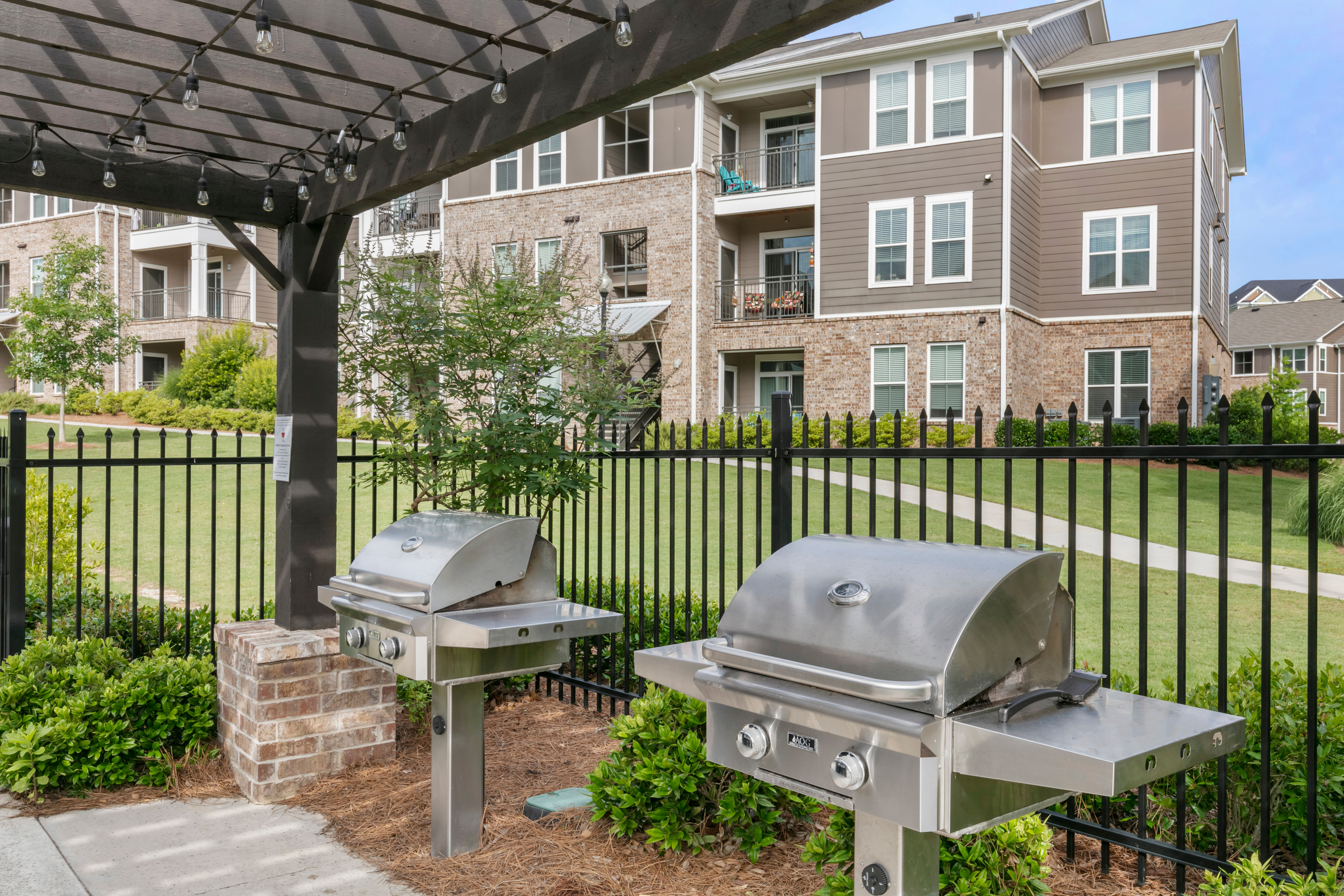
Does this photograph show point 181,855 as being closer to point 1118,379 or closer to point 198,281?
point 1118,379

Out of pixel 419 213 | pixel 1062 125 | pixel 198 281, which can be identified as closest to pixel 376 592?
pixel 1062 125

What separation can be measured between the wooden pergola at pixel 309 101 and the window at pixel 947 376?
15049mm

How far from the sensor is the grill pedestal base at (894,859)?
81.7 inches

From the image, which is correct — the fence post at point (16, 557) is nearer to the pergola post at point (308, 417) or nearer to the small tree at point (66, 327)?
the pergola post at point (308, 417)

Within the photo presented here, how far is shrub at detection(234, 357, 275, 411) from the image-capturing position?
23.1 m

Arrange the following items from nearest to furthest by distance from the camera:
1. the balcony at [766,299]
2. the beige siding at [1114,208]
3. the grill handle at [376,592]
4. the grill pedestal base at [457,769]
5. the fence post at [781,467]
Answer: the grill handle at [376,592], the grill pedestal base at [457,769], the fence post at [781,467], the beige siding at [1114,208], the balcony at [766,299]

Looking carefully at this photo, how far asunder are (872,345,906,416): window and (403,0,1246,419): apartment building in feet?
0.15

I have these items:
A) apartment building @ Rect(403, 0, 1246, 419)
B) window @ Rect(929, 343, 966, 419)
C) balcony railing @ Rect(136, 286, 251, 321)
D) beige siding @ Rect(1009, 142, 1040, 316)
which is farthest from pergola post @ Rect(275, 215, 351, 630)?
balcony railing @ Rect(136, 286, 251, 321)

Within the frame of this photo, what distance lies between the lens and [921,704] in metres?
1.85

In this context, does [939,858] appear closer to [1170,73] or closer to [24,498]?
Answer: [24,498]

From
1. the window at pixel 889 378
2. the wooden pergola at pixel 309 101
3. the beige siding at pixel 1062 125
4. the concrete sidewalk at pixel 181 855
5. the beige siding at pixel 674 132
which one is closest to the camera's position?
the wooden pergola at pixel 309 101

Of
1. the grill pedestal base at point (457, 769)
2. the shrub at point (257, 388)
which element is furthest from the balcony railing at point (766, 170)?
the grill pedestal base at point (457, 769)

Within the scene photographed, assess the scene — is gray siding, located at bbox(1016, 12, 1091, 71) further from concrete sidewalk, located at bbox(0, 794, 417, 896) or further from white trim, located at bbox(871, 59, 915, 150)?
concrete sidewalk, located at bbox(0, 794, 417, 896)

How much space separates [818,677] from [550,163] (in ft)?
70.5
